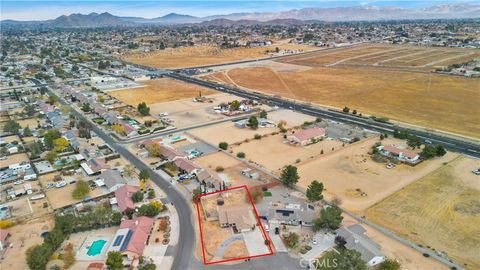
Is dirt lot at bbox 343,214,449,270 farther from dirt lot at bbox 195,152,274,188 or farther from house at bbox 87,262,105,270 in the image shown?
house at bbox 87,262,105,270

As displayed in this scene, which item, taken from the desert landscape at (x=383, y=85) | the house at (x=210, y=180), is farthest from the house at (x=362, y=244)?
the desert landscape at (x=383, y=85)

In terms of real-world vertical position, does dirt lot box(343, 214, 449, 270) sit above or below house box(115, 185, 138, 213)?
below

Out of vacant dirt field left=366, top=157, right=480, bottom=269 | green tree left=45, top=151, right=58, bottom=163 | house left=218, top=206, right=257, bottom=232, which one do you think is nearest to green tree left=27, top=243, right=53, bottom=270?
house left=218, top=206, right=257, bottom=232

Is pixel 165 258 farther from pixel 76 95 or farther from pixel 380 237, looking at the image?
pixel 76 95

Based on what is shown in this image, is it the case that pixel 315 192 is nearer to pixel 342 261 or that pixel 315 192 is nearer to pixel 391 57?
pixel 342 261

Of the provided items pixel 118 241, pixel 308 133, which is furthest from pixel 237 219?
pixel 308 133

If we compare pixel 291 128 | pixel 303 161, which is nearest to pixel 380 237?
pixel 303 161
